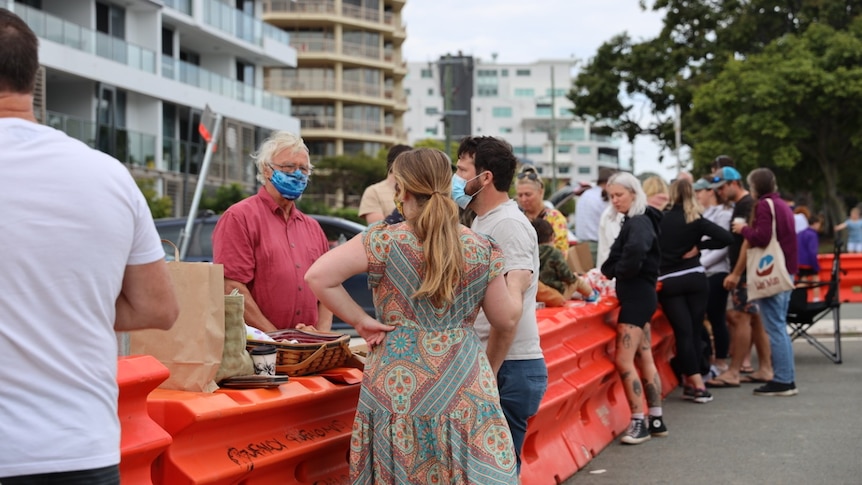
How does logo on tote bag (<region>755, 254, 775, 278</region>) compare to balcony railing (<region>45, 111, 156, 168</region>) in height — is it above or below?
below

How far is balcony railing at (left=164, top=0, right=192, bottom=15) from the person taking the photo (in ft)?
141

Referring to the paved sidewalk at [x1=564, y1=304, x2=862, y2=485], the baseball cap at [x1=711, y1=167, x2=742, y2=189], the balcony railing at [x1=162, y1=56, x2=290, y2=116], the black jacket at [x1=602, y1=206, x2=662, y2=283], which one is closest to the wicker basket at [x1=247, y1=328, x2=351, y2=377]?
the paved sidewalk at [x1=564, y1=304, x2=862, y2=485]

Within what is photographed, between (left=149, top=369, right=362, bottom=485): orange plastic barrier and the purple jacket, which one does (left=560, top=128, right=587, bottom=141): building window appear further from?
(left=149, top=369, right=362, bottom=485): orange plastic barrier

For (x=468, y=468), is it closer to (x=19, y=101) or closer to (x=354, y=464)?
(x=354, y=464)

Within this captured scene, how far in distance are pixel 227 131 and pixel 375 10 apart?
4607 cm

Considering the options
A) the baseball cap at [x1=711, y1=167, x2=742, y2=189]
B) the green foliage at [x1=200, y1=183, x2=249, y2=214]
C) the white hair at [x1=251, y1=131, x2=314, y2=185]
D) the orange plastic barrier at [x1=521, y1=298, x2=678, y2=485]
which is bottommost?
the orange plastic barrier at [x1=521, y1=298, x2=678, y2=485]

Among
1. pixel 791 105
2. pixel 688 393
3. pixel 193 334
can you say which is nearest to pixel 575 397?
pixel 688 393

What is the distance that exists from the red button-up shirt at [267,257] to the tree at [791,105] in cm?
3956

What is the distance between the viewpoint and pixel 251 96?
49.9 meters

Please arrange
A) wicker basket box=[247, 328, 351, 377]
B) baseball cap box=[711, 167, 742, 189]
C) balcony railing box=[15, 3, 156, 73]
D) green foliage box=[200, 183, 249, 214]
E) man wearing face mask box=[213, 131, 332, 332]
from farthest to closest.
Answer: green foliage box=[200, 183, 249, 214]
balcony railing box=[15, 3, 156, 73]
baseball cap box=[711, 167, 742, 189]
man wearing face mask box=[213, 131, 332, 332]
wicker basket box=[247, 328, 351, 377]

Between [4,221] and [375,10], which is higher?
[375,10]

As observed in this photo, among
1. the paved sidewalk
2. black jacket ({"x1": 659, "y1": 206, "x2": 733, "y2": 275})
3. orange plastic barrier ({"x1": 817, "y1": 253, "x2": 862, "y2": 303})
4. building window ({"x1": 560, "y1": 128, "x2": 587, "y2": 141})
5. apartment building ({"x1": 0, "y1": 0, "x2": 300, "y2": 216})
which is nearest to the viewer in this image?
the paved sidewalk

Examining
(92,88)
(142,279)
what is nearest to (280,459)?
(142,279)

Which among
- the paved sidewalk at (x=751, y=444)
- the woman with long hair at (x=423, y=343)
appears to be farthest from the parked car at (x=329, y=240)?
the woman with long hair at (x=423, y=343)
